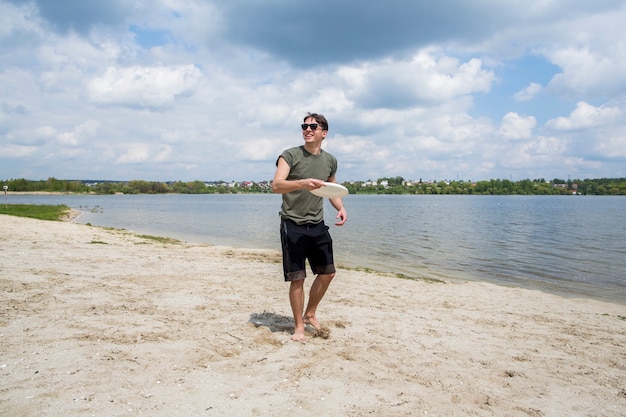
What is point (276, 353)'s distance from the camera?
4582 millimetres

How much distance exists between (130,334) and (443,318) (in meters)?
4.62

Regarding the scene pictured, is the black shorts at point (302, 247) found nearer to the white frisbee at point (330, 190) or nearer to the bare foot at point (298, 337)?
the white frisbee at point (330, 190)

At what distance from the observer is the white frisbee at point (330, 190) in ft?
15.1

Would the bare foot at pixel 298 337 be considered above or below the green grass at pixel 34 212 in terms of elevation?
above

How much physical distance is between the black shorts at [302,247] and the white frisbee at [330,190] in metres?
0.42

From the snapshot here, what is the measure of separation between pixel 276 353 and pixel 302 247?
1.21 metres

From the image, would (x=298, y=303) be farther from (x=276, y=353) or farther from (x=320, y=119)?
(x=320, y=119)

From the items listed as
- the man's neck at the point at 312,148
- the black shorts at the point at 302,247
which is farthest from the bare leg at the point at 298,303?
the man's neck at the point at 312,148

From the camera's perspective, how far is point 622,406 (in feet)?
12.4

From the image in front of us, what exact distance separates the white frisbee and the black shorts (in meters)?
0.42

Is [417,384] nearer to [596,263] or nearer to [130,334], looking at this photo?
[130,334]

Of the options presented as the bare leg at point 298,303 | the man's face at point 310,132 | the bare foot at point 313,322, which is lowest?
the bare foot at point 313,322

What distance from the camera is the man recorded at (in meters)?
4.89

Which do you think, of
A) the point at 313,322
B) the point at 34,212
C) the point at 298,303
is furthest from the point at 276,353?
the point at 34,212
